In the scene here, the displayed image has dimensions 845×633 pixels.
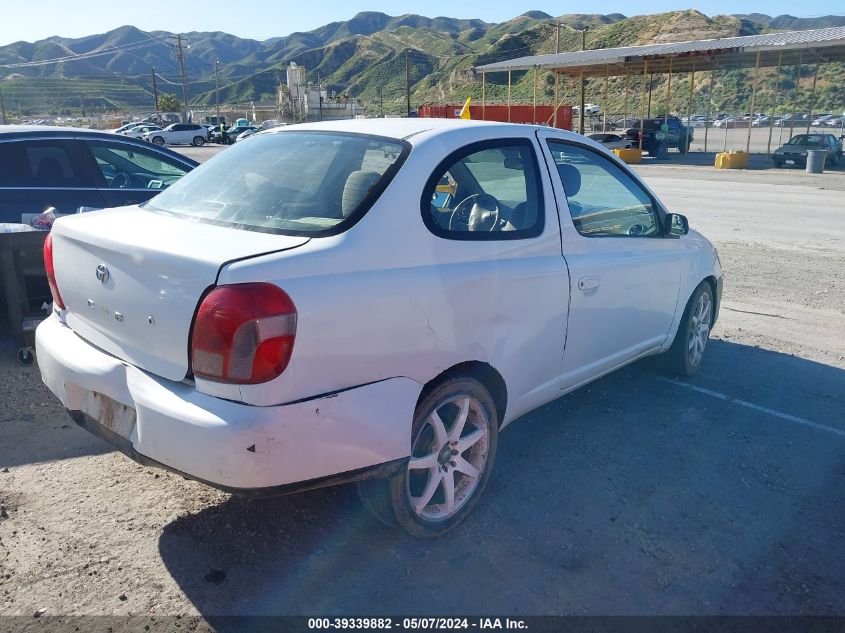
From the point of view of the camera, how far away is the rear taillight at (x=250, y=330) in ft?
8.39

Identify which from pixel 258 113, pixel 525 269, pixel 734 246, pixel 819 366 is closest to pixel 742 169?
pixel 734 246

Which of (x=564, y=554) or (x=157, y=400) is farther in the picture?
(x=564, y=554)

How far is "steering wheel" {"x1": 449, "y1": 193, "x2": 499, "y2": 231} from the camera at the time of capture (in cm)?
364

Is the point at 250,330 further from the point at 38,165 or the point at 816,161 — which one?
the point at 816,161

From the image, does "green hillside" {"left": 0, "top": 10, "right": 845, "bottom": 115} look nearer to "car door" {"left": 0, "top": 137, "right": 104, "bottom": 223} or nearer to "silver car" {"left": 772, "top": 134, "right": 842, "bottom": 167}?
"silver car" {"left": 772, "top": 134, "right": 842, "bottom": 167}

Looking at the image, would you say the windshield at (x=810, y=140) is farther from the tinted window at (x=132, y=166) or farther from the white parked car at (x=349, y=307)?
the white parked car at (x=349, y=307)

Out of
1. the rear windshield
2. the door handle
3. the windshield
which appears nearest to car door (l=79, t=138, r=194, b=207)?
the rear windshield

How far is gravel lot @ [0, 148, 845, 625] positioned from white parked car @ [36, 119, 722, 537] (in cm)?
31

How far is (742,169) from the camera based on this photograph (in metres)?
29.5

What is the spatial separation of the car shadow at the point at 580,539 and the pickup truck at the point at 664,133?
113 ft

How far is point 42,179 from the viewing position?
Answer: 6246 mm

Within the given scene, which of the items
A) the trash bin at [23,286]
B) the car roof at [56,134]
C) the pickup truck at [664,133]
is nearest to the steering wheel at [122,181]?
the car roof at [56,134]

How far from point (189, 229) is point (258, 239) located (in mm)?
A: 376

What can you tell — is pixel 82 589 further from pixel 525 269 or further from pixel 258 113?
pixel 258 113
